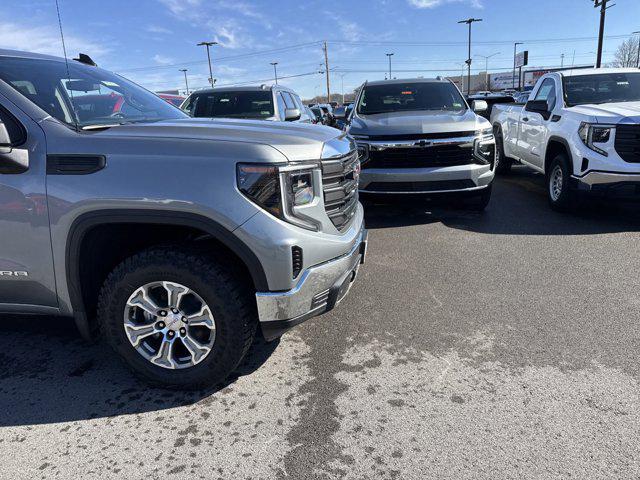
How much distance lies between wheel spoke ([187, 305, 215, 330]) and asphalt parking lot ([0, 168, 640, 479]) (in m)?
0.48

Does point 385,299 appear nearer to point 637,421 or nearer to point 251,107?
point 637,421

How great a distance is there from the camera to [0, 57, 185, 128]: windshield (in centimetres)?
283

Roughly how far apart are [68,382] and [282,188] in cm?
190

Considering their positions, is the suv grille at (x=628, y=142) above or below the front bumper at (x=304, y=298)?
above

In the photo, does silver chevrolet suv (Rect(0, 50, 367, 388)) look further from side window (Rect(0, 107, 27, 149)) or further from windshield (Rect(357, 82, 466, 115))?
windshield (Rect(357, 82, 466, 115))

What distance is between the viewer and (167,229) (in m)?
2.81

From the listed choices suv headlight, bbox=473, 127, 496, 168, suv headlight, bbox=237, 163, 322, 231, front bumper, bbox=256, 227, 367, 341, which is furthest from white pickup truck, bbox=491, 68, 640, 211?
suv headlight, bbox=237, 163, 322, 231

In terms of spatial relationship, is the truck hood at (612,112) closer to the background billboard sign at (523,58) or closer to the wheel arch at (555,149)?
the wheel arch at (555,149)

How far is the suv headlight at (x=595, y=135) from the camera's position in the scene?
19.0 feet

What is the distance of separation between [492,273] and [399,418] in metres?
2.47

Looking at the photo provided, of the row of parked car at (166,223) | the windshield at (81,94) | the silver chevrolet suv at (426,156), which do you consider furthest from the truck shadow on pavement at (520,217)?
the windshield at (81,94)

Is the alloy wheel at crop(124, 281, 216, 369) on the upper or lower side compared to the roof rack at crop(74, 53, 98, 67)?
lower

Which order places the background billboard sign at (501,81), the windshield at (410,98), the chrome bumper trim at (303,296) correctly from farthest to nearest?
the background billboard sign at (501,81) < the windshield at (410,98) < the chrome bumper trim at (303,296)

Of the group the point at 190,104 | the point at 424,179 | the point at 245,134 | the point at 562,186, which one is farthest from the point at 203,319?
the point at 190,104
